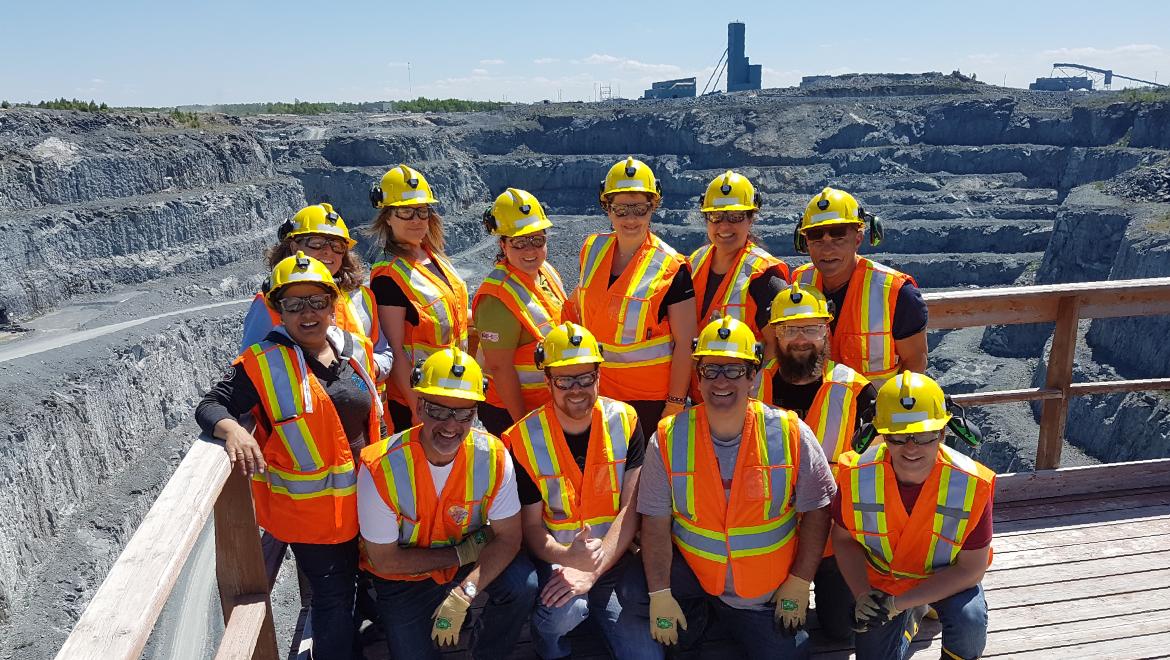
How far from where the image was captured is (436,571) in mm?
3326

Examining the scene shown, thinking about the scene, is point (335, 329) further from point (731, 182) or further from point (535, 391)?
point (731, 182)

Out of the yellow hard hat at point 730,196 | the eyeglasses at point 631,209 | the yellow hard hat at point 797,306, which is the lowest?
the yellow hard hat at point 797,306

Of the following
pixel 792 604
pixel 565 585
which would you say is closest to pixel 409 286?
pixel 565 585

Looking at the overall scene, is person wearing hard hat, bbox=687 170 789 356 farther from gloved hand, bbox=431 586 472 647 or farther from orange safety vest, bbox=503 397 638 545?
gloved hand, bbox=431 586 472 647

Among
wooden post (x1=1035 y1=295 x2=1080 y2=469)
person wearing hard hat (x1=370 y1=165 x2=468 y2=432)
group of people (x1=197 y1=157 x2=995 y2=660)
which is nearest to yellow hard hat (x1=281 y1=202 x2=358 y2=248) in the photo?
person wearing hard hat (x1=370 y1=165 x2=468 y2=432)

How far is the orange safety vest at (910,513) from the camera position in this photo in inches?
121

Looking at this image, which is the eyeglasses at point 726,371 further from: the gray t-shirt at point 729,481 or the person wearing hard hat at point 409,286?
the person wearing hard hat at point 409,286

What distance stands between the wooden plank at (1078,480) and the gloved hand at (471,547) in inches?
131

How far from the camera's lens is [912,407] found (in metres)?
3.00

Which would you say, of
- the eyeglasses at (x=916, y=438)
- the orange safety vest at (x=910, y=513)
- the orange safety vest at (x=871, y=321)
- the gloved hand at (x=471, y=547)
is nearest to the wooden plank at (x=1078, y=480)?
the orange safety vest at (x=871, y=321)

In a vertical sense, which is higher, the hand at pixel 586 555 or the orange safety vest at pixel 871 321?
the orange safety vest at pixel 871 321

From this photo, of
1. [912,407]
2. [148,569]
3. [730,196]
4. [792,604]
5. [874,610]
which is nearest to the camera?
[148,569]

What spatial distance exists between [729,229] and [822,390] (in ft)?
3.50

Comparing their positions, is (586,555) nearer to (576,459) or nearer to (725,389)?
(576,459)
